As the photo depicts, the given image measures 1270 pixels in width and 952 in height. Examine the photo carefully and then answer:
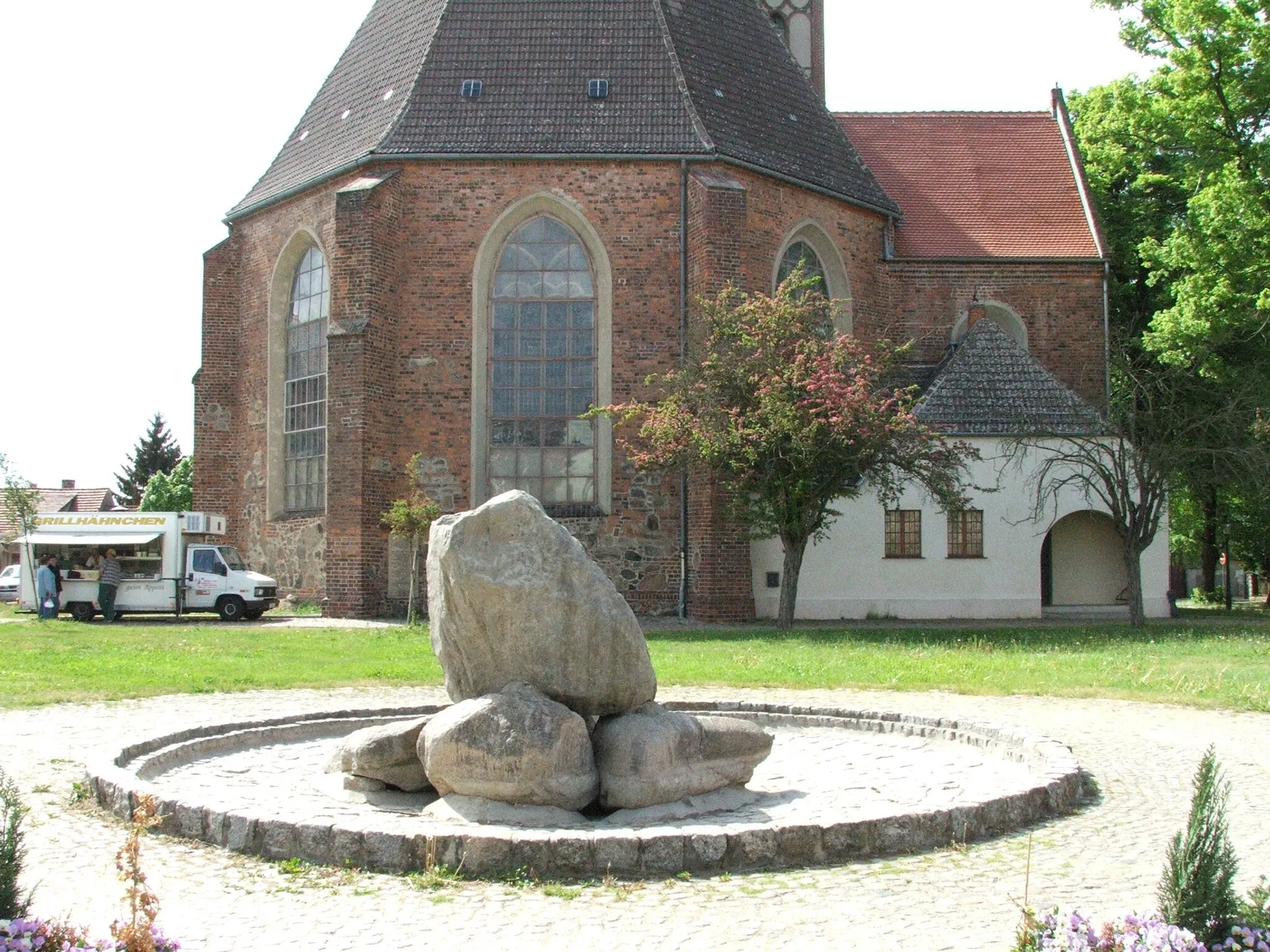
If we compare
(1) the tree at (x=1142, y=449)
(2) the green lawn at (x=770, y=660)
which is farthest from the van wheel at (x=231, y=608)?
(1) the tree at (x=1142, y=449)

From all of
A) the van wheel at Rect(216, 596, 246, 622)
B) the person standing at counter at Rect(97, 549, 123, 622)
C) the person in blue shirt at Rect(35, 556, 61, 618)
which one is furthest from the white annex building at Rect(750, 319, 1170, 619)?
the person in blue shirt at Rect(35, 556, 61, 618)

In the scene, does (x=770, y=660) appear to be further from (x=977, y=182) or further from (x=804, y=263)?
(x=977, y=182)

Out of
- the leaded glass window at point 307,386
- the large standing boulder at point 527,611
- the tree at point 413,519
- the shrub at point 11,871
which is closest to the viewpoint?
the shrub at point 11,871

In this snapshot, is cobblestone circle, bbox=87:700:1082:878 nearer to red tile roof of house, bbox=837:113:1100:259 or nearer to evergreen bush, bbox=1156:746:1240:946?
evergreen bush, bbox=1156:746:1240:946

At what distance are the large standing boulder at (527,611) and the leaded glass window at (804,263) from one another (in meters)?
20.4

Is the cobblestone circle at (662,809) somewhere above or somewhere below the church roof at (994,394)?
below

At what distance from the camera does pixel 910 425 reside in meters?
21.6

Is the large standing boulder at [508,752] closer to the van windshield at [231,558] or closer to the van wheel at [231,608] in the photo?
the van wheel at [231,608]

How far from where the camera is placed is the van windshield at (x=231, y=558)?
27.2 metres

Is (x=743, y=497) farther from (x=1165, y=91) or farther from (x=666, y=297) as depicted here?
(x=1165, y=91)

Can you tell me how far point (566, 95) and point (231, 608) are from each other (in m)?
12.6

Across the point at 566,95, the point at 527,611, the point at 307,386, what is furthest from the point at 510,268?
the point at 527,611

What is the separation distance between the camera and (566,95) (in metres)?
26.5

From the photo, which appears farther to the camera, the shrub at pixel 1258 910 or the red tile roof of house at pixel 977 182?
the red tile roof of house at pixel 977 182
